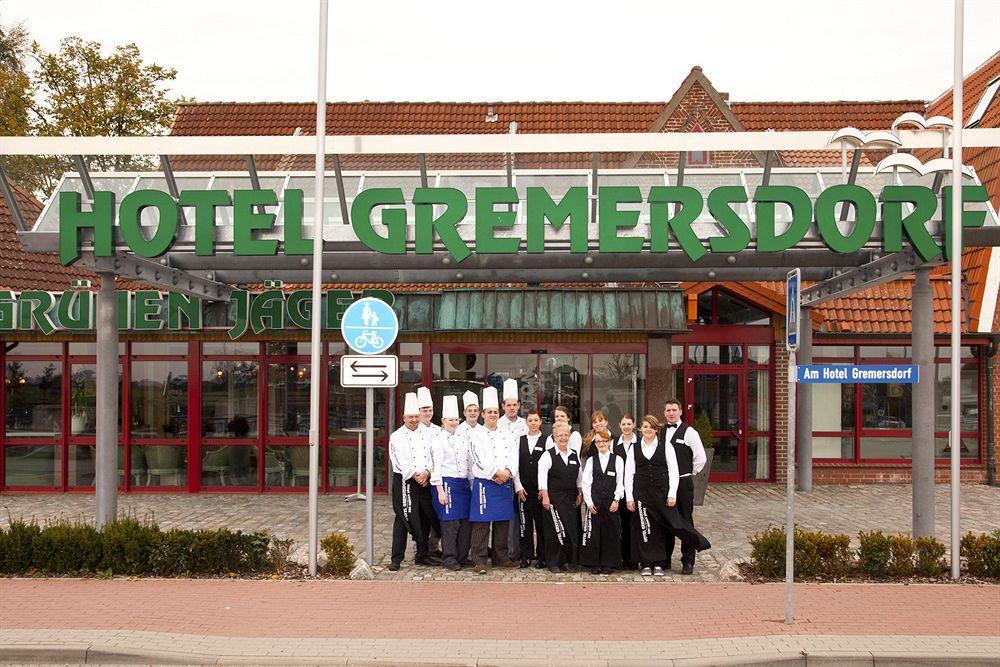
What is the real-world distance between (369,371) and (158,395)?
8.25m

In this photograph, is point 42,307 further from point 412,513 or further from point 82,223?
point 412,513

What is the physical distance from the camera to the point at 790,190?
10594mm

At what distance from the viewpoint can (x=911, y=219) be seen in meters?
10.5

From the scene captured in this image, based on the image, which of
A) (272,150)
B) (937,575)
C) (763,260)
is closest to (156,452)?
(272,150)

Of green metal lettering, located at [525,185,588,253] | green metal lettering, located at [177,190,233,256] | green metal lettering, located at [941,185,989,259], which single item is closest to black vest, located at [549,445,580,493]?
green metal lettering, located at [525,185,588,253]

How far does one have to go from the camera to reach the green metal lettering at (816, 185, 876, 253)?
10.5 m

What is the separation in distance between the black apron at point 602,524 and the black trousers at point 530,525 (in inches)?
20.1

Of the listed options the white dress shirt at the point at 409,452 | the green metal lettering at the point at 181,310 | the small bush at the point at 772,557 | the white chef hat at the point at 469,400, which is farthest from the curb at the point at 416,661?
the green metal lettering at the point at 181,310

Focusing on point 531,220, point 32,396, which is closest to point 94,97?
point 32,396

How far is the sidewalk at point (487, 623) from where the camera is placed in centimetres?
703

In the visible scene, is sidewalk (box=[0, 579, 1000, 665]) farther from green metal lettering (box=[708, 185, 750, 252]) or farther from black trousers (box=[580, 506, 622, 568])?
green metal lettering (box=[708, 185, 750, 252])

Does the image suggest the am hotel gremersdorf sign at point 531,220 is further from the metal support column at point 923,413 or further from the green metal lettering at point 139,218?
the metal support column at point 923,413

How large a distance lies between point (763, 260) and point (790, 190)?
1390 millimetres

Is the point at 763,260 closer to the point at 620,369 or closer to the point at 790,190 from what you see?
the point at 790,190
